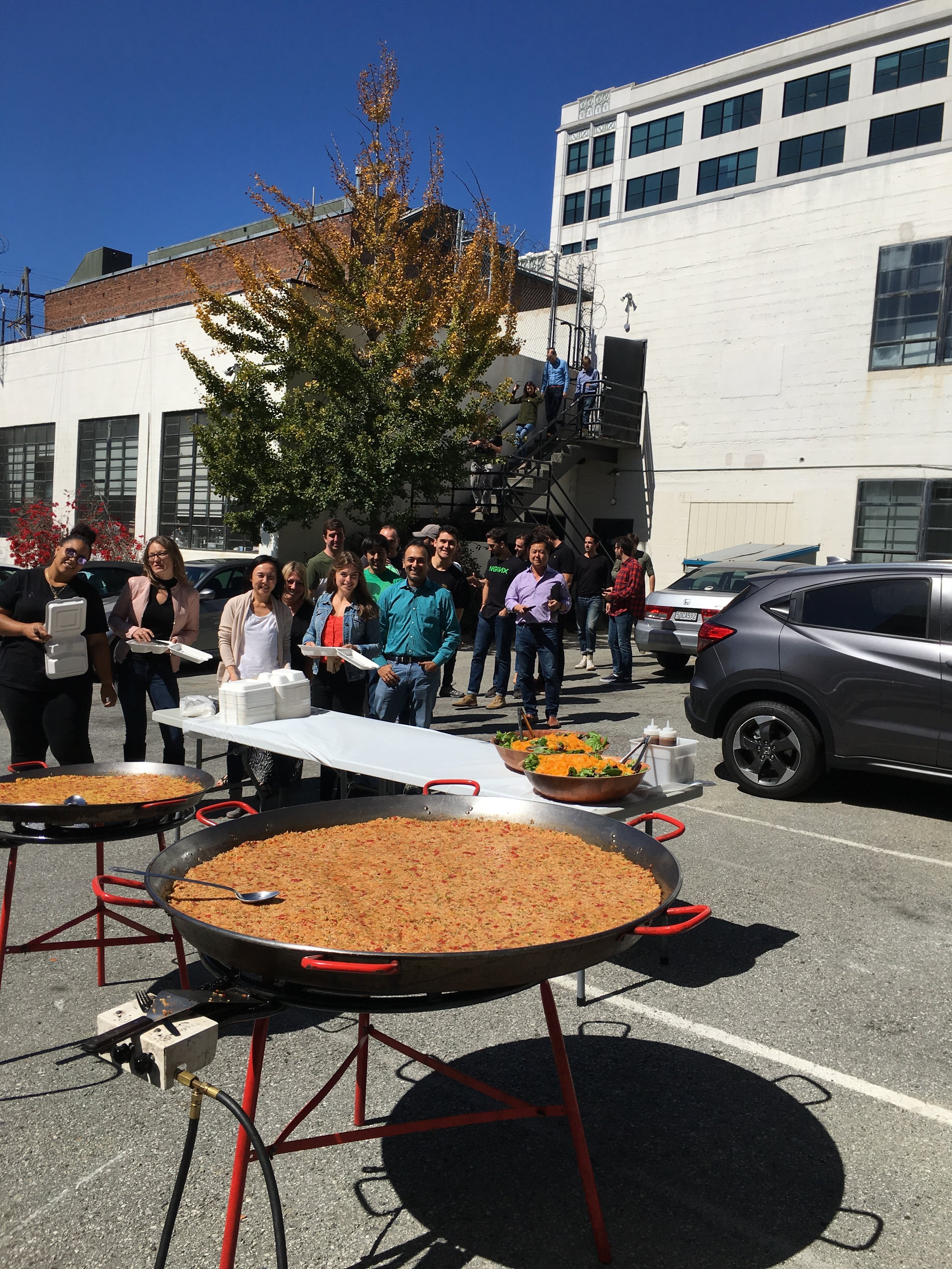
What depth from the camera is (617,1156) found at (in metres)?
2.98

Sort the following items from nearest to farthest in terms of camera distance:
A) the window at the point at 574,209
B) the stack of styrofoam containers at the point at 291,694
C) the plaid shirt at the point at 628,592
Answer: the stack of styrofoam containers at the point at 291,694 < the plaid shirt at the point at 628,592 < the window at the point at 574,209

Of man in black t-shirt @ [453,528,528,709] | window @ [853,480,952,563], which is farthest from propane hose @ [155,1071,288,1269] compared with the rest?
window @ [853,480,952,563]

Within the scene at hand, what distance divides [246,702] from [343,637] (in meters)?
1.38

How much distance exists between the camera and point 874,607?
718cm

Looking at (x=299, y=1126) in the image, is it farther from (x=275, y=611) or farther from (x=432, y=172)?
(x=432, y=172)

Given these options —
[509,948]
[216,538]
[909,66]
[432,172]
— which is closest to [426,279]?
[432,172]

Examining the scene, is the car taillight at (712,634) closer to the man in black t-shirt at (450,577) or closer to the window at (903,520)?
the man in black t-shirt at (450,577)

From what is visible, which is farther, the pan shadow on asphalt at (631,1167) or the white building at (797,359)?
the white building at (797,359)

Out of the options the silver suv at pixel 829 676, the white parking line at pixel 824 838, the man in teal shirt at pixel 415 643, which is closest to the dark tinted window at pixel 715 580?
the silver suv at pixel 829 676

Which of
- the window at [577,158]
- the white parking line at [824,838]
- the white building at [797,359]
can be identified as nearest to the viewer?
the white parking line at [824,838]

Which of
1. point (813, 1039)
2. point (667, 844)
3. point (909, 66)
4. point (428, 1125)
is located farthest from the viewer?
point (909, 66)

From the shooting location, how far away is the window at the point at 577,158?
48.5 metres

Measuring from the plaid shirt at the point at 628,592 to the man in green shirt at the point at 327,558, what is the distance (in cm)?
532

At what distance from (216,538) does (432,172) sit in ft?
30.8
